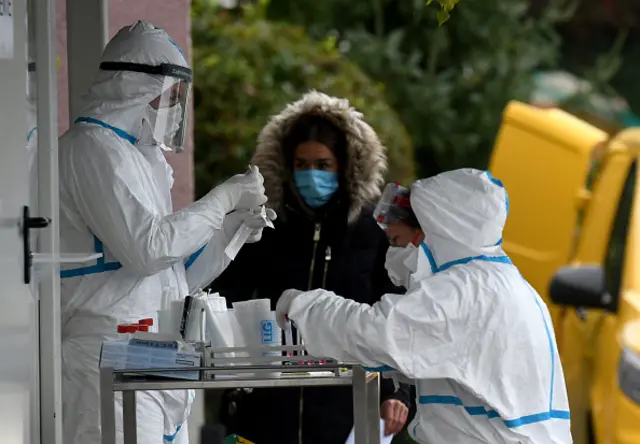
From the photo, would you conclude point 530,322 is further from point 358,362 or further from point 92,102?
point 92,102

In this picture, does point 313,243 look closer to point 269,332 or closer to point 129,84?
point 129,84

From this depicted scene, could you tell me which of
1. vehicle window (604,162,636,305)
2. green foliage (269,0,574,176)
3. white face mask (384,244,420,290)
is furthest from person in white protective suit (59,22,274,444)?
green foliage (269,0,574,176)

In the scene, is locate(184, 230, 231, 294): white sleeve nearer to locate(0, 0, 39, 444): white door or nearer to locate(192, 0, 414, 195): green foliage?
locate(0, 0, 39, 444): white door

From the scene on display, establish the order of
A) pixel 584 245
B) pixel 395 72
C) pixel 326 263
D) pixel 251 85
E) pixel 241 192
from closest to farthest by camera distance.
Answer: pixel 241 192 → pixel 326 263 → pixel 584 245 → pixel 251 85 → pixel 395 72

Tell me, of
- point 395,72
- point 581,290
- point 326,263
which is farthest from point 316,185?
point 395,72

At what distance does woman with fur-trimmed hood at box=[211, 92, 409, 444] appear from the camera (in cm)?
502

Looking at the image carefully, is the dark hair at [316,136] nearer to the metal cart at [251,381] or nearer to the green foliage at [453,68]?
the metal cart at [251,381]

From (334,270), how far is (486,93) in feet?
22.2

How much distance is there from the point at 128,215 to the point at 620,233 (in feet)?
11.4

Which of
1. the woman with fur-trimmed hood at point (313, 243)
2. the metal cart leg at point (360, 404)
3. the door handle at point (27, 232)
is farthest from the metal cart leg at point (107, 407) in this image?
the woman with fur-trimmed hood at point (313, 243)

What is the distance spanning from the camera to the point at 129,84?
14.2 ft


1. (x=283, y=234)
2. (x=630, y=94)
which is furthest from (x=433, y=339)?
(x=630, y=94)

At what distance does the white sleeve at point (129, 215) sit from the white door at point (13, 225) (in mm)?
314

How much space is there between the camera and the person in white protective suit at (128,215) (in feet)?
13.6
